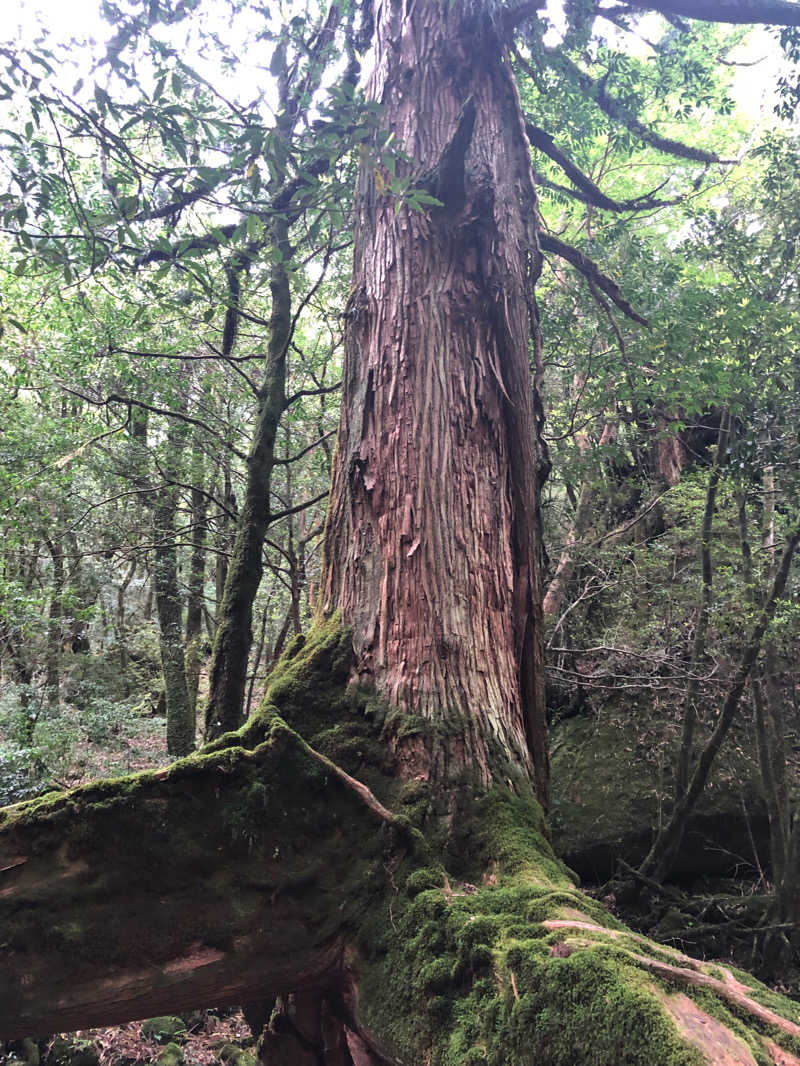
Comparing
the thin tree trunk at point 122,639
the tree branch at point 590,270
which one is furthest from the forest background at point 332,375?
the thin tree trunk at point 122,639

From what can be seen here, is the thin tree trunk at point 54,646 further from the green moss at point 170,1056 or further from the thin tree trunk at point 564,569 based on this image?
the thin tree trunk at point 564,569

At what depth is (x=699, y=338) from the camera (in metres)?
4.89

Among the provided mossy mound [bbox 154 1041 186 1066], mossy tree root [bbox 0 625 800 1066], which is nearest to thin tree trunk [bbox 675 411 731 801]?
mossy tree root [bbox 0 625 800 1066]

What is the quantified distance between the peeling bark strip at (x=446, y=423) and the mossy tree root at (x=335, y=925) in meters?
0.37

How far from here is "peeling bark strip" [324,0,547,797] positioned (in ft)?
8.37

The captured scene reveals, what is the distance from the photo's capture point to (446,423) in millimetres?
2955

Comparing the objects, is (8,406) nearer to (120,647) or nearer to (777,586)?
(120,647)

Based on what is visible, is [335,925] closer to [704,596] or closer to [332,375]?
[704,596]

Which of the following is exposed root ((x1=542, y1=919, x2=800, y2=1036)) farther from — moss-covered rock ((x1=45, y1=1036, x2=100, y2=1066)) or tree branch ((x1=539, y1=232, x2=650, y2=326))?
moss-covered rock ((x1=45, y1=1036, x2=100, y2=1066))

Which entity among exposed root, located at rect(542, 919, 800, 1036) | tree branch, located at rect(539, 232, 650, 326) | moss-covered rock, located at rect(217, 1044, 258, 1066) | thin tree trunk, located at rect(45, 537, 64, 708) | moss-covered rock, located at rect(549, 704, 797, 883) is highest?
tree branch, located at rect(539, 232, 650, 326)

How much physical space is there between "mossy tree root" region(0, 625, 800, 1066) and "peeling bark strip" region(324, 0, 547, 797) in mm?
365

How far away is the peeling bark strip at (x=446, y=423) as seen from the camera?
100 inches

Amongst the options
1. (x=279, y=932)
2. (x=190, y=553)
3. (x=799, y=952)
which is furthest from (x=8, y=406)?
(x=799, y=952)

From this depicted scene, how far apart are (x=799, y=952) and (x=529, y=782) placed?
4201 mm
